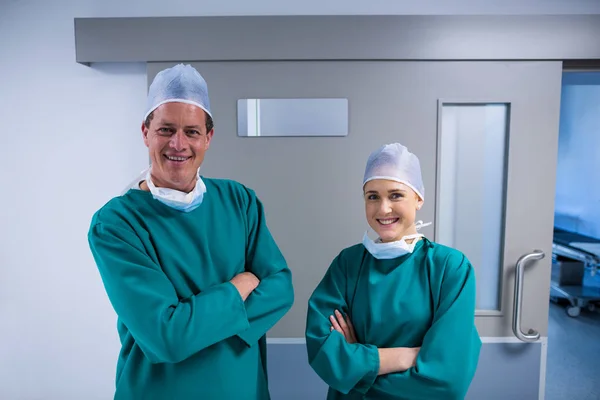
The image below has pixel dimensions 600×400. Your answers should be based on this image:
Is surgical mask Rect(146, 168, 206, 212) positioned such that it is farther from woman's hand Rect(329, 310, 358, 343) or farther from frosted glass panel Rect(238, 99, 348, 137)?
frosted glass panel Rect(238, 99, 348, 137)

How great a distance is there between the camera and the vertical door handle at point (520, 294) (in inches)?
67.2

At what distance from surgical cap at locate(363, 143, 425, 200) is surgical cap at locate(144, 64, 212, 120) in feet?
1.64

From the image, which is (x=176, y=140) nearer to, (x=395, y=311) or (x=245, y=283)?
(x=245, y=283)

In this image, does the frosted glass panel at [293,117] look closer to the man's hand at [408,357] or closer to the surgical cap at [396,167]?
the surgical cap at [396,167]

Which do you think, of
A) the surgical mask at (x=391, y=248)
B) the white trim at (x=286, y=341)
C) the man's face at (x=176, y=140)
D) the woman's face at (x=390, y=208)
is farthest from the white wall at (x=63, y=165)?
the surgical mask at (x=391, y=248)

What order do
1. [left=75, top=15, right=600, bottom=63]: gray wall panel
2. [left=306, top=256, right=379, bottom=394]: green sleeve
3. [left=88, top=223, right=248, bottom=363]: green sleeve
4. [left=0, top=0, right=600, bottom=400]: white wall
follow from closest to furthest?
[left=88, top=223, right=248, bottom=363]: green sleeve, [left=306, top=256, right=379, bottom=394]: green sleeve, [left=75, top=15, right=600, bottom=63]: gray wall panel, [left=0, top=0, right=600, bottom=400]: white wall

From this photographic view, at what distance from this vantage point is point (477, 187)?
5.84ft

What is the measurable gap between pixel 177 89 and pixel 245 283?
1.75 feet

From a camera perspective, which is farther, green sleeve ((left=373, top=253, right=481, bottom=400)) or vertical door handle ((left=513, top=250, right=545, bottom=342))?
vertical door handle ((left=513, top=250, right=545, bottom=342))

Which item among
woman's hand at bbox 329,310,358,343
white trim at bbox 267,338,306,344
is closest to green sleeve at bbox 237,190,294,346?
woman's hand at bbox 329,310,358,343

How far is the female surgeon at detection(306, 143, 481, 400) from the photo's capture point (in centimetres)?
104

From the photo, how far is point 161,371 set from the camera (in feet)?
3.51

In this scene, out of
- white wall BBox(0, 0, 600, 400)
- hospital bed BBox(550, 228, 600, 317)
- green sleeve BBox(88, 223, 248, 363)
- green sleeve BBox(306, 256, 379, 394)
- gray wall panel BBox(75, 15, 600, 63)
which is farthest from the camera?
hospital bed BBox(550, 228, 600, 317)

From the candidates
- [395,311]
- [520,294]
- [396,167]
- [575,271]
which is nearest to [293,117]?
[396,167]
